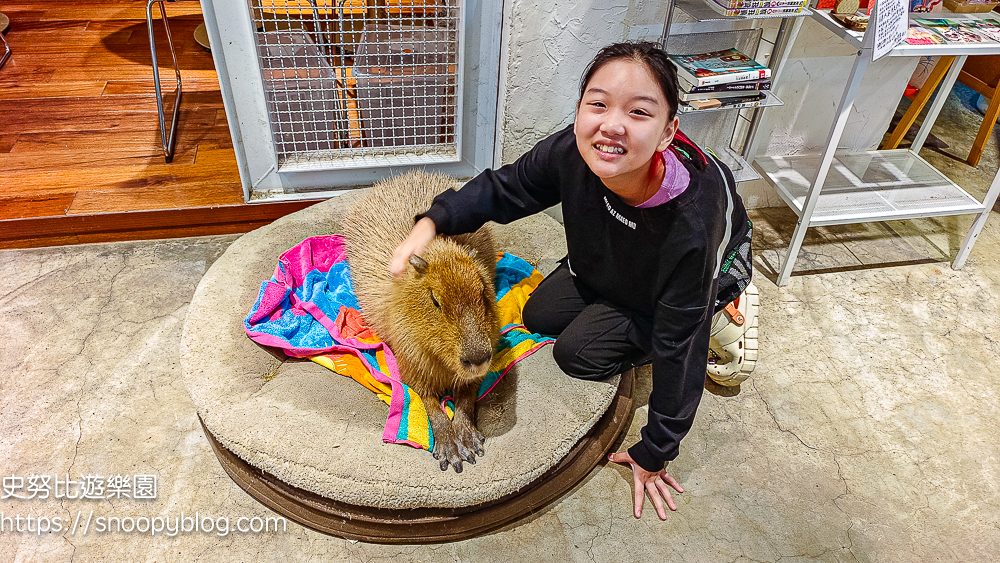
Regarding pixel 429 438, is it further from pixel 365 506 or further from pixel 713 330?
pixel 713 330

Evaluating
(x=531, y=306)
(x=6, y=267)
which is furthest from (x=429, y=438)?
(x=6, y=267)

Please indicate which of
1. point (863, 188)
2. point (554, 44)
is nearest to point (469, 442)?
point (554, 44)

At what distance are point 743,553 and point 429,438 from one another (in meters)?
1.06

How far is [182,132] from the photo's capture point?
11.3 feet

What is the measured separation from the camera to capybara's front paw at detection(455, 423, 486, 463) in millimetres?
1876

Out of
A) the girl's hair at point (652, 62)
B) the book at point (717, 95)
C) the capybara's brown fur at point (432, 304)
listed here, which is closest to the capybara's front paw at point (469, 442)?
the capybara's brown fur at point (432, 304)

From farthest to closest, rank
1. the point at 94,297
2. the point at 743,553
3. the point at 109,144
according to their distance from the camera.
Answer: the point at 109,144
the point at 94,297
the point at 743,553

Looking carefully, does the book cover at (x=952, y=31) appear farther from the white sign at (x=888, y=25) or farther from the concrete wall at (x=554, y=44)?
the concrete wall at (x=554, y=44)

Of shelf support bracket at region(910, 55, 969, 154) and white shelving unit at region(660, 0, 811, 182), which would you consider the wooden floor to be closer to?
white shelving unit at region(660, 0, 811, 182)

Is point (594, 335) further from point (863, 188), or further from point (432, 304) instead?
point (863, 188)

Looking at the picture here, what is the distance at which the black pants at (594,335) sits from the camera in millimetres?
2064

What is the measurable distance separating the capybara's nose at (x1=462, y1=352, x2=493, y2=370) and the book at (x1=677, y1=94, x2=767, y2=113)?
1.37 metres

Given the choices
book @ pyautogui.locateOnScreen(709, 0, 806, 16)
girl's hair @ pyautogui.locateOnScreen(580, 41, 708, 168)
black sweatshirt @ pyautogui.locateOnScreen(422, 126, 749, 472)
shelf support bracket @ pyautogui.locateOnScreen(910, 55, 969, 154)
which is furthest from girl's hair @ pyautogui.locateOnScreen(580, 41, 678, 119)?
shelf support bracket @ pyautogui.locateOnScreen(910, 55, 969, 154)

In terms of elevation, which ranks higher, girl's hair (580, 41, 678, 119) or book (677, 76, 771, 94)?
girl's hair (580, 41, 678, 119)
